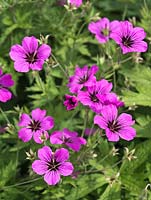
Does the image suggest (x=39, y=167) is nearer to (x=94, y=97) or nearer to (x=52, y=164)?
(x=52, y=164)

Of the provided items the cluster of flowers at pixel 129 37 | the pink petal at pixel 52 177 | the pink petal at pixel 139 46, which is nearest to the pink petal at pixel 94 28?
the cluster of flowers at pixel 129 37

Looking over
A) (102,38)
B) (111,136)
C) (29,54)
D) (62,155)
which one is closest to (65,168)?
(62,155)

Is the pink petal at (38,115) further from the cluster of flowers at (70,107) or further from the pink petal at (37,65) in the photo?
the pink petal at (37,65)

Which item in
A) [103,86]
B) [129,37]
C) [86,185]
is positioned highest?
[129,37]

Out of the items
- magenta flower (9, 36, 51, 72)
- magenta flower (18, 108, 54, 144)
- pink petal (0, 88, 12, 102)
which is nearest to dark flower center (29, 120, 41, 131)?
magenta flower (18, 108, 54, 144)

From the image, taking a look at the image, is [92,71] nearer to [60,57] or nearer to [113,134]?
[113,134]

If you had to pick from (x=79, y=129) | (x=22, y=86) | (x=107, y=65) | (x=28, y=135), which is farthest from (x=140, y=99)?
(x=22, y=86)
